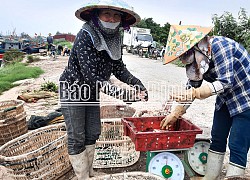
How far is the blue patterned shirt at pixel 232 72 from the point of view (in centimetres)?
194

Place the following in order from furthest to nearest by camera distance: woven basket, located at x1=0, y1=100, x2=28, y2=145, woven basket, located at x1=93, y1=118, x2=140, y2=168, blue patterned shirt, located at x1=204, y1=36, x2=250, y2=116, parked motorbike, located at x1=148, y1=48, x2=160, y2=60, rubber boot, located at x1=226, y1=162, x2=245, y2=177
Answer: parked motorbike, located at x1=148, y1=48, x2=160, y2=60
woven basket, located at x1=0, y1=100, x2=28, y2=145
woven basket, located at x1=93, y1=118, x2=140, y2=168
rubber boot, located at x1=226, y1=162, x2=245, y2=177
blue patterned shirt, located at x1=204, y1=36, x2=250, y2=116

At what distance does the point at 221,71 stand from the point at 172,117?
80cm

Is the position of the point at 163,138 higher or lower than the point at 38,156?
higher

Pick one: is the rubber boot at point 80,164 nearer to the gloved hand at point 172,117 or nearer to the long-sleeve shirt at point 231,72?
the gloved hand at point 172,117

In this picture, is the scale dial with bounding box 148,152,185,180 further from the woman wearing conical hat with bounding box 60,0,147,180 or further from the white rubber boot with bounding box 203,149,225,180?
the woman wearing conical hat with bounding box 60,0,147,180

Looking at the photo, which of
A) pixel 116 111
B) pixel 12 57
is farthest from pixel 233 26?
pixel 12 57

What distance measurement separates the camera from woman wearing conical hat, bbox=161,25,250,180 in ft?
6.39

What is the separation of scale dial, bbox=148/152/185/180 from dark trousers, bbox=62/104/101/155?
0.61m

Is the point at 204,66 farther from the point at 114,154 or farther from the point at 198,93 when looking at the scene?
the point at 114,154

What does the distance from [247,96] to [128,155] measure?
152 centimetres

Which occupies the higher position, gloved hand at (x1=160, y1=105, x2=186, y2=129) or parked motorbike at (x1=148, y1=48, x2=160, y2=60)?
parked motorbike at (x1=148, y1=48, x2=160, y2=60)

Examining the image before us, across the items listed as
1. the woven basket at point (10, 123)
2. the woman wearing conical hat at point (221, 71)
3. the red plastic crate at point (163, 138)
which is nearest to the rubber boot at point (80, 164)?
the red plastic crate at point (163, 138)

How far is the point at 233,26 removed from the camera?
13.1 metres

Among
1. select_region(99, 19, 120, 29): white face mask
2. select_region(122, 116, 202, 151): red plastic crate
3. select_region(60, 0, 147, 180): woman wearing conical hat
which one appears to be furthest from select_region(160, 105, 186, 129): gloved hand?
select_region(99, 19, 120, 29): white face mask
